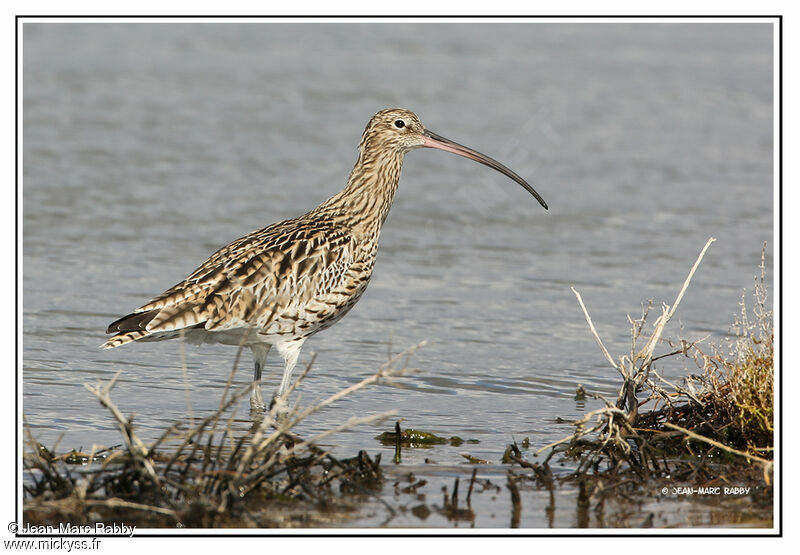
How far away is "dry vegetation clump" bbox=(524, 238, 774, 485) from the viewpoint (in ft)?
21.8

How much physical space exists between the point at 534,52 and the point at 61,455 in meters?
17.4

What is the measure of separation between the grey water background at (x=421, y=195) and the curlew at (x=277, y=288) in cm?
54

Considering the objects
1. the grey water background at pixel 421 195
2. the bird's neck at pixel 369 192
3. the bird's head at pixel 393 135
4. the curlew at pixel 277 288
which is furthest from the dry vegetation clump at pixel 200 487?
the bird's head at pixel 393 135

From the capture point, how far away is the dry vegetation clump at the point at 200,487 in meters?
5.61

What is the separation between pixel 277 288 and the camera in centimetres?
792

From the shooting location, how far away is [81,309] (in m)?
10.4

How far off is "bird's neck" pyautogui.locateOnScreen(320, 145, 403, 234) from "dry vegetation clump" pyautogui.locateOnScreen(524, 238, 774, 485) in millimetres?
2240

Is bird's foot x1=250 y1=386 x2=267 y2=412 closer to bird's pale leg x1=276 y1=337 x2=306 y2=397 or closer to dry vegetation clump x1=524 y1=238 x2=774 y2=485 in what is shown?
bird's pale leg x1=276 y1=337 x2=306 y2=397

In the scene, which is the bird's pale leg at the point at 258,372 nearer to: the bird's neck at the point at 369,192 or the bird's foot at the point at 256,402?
the bird's foot at the point at 256,402

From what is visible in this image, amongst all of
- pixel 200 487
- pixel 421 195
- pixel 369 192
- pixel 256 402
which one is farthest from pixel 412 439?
pixel 421 195

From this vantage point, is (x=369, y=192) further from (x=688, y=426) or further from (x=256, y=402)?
(x=688, y=426)

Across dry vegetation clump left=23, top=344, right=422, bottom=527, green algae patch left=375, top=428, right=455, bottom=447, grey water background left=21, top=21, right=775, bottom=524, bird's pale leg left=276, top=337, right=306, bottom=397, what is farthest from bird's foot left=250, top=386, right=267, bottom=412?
dry vegetation clump left=23, top=344, right=422, bottom=527

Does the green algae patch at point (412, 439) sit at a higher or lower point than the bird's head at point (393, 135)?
lower

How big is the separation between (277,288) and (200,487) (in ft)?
7.95
